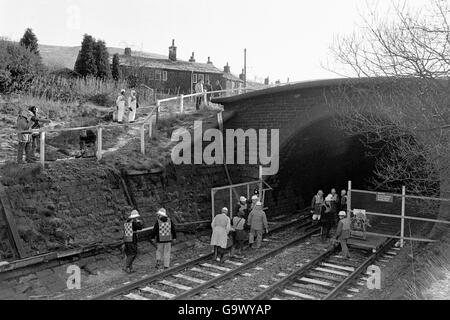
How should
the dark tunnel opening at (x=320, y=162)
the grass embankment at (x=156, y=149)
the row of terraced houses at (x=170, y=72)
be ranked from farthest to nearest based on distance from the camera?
the row of terraced houses at (x=170, y=72) → the dark tunnel opening at (x=320, y=162) → the grass embankment at (x=156, y=149)

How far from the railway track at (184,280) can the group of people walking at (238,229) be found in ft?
1.80

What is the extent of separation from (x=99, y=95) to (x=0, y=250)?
1349cm

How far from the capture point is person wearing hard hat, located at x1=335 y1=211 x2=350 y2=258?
13.1m

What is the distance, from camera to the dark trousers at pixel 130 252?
11.1 metres

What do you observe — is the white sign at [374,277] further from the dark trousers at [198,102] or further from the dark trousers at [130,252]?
the dark trousers at [198,102]

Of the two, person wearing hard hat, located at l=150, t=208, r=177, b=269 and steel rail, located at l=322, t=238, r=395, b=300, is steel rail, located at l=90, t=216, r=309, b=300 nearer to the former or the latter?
person wearing hard hat, located at l=150, t=208, r=177, b=269

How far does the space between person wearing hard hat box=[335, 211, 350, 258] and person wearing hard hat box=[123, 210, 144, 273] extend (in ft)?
19.4

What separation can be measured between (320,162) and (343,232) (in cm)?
1025

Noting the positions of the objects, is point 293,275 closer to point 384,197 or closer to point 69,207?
point 384,197

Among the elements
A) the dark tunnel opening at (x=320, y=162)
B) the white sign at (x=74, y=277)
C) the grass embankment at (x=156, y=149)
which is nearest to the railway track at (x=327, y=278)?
the white sign at (x=74, y=277)

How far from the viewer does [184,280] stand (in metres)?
10.8

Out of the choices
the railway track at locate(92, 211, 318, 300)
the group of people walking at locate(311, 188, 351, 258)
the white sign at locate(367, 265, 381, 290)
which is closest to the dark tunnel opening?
the group of people walking at locate(311, 188, 351, 258)

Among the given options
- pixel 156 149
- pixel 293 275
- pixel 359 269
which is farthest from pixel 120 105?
pixel 359 269
